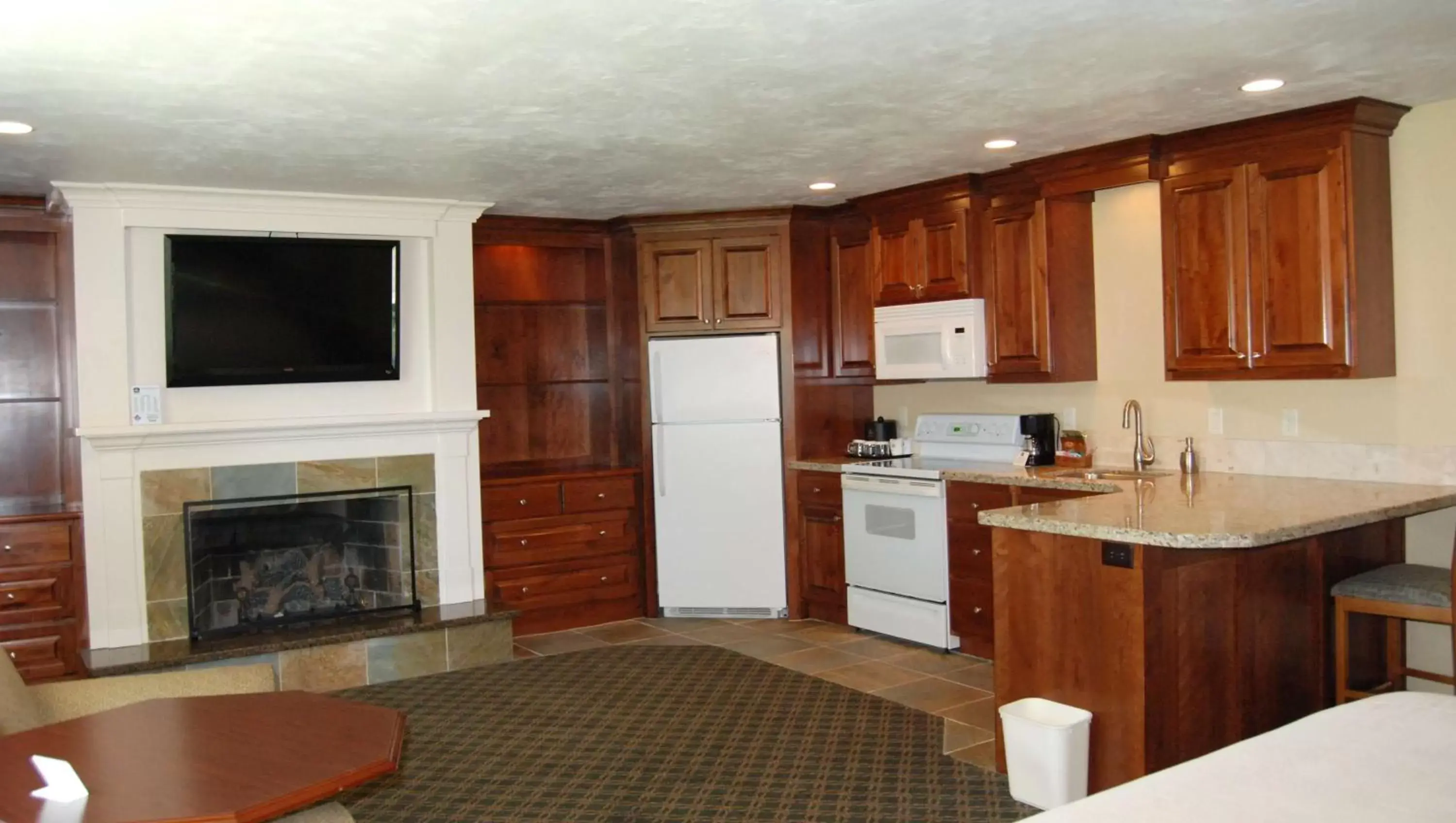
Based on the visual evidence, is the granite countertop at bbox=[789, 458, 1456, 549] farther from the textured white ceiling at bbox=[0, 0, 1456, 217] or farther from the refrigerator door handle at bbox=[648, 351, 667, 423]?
the refrigerator door handle at bbox=[648, 351, 667, 423]

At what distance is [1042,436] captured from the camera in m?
5.56

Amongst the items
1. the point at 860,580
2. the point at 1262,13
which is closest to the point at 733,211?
the point at 860,580

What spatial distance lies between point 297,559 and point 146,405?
1.04 metres

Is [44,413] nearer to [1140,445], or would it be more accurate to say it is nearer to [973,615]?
[973,615]

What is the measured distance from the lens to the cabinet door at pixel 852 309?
640 centimetres

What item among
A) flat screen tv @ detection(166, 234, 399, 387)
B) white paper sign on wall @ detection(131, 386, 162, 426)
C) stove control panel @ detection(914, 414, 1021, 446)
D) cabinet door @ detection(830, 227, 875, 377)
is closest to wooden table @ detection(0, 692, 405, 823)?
white paper sign on wall @ detection(131, 386, 162, 426)

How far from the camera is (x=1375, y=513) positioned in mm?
3631

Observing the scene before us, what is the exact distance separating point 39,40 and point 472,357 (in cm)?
312

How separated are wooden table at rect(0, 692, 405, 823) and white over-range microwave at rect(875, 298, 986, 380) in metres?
3.66

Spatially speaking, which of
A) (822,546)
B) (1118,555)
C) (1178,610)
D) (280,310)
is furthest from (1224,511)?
(280,310)

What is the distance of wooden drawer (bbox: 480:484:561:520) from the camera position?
6199mm

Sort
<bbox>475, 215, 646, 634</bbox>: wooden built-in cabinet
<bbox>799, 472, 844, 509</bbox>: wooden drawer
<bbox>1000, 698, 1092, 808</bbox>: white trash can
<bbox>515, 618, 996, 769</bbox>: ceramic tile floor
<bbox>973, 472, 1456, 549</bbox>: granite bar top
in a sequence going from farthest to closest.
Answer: <bbox>475, 215, 646, 634</bbox>: wooden built-in cabinet, <bbox>799, 472, 844, 509</bbox>: wooden drawer, <bbox>515, 618, 996, 769</bbox>: ceramic tile floor, <bbox>1000, 698, 1092, 808</bbox>: white trash can, <bbox>973, 472, 1456, 549</bbox>: granite bar top

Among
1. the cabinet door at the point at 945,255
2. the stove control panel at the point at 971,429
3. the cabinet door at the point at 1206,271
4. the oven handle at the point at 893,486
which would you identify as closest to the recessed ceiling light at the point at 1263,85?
the cabinet door at the point at 1206,271

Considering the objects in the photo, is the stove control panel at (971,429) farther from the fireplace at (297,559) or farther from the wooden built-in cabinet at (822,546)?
the fireplace at (297,559)
